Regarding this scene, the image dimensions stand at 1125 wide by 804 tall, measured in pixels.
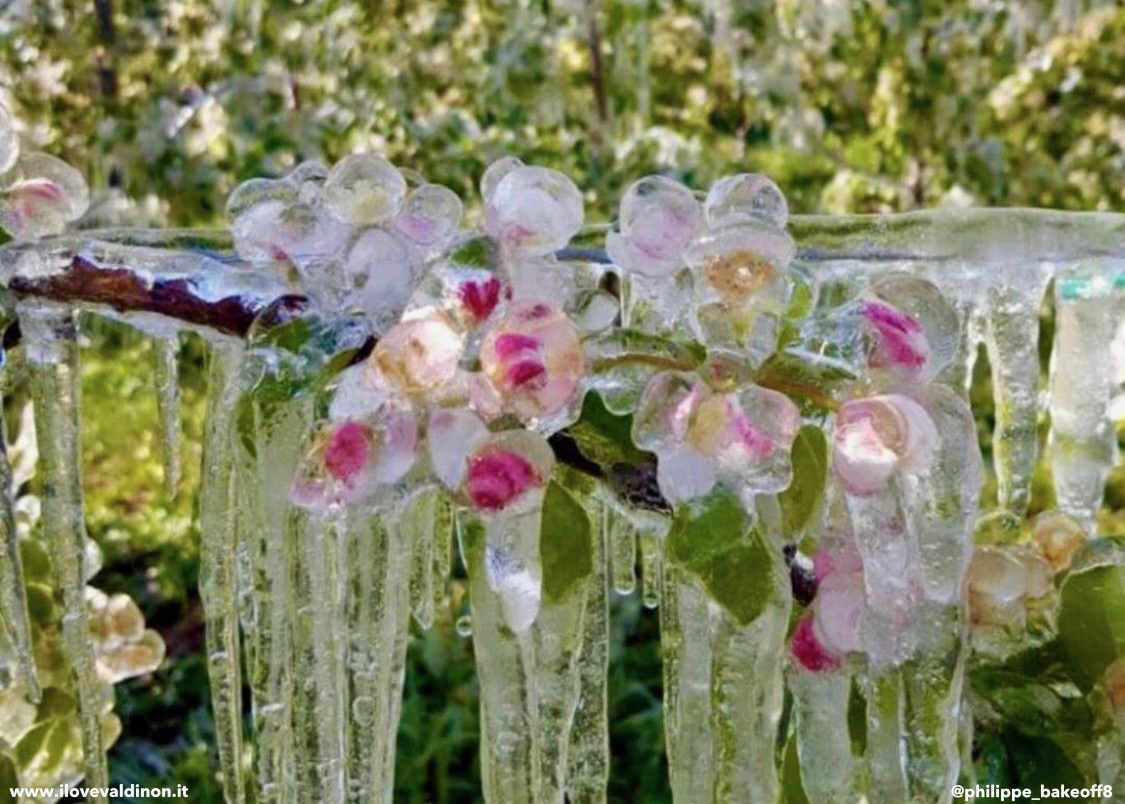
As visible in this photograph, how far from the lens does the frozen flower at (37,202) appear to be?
2.58 ft

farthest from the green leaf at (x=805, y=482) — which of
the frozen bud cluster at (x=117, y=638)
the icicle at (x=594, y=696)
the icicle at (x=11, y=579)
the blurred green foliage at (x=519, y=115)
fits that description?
the blurred green foliage at (x=519, y=115)

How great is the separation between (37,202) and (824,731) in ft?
1.57

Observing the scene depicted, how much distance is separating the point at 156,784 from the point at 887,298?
2.68 m

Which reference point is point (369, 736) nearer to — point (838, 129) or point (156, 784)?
point (156, 784)

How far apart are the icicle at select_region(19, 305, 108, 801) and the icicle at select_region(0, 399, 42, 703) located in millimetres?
20

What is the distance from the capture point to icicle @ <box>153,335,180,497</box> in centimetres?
84

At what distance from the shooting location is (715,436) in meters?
0.56

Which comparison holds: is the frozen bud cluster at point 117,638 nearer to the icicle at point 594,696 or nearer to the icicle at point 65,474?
the icicle at point 65,474

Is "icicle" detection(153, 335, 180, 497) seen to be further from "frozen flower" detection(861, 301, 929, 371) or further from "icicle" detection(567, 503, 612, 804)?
"frozen flower" detection(861, 301, 929, 371)

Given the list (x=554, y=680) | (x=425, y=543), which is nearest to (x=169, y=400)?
(x=425, y=543)

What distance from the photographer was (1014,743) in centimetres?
73

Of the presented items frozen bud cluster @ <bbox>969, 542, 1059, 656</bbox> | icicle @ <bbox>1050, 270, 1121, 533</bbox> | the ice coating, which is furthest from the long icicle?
icicle @ <bbox>1050, 270, 1121, 533</bbox>

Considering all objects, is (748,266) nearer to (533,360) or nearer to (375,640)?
(533,360)

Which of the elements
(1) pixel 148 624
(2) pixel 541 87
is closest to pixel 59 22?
(2) pixel 541 87
